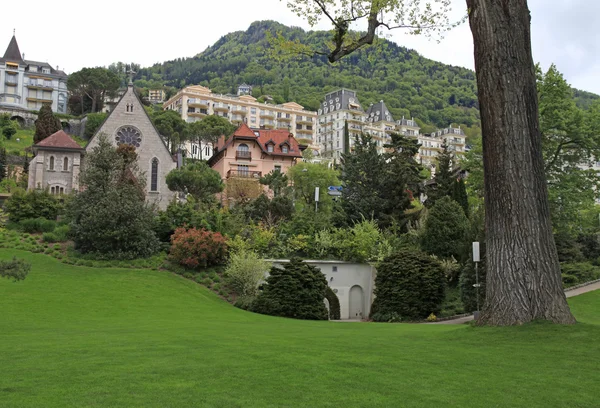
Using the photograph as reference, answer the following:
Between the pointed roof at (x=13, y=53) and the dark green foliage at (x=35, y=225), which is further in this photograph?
the pointed roof at (x=13, y=53)

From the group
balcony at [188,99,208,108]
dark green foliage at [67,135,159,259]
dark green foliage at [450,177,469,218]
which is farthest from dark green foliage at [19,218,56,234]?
balcony at [188,99,208,108]

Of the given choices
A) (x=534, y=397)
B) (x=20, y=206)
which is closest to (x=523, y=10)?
(x=534, y=397)

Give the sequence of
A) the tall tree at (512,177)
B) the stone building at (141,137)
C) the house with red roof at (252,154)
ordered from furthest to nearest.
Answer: the house with red roof at (252,154)
the stone building at (141,137)
the tall tree at (512,177)

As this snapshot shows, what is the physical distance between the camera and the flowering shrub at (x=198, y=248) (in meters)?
31.1

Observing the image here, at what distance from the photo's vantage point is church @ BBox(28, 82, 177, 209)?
5144cm

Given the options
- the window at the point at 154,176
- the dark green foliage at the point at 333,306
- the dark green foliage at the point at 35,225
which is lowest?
the dark green foliage at the point at 333,306

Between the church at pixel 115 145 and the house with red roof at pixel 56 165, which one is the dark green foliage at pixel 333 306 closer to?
the church at pixel 115 145

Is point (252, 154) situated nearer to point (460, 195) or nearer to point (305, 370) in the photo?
point (460, 195)

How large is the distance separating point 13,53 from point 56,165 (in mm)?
87932

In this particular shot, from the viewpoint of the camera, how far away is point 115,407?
5.80 m

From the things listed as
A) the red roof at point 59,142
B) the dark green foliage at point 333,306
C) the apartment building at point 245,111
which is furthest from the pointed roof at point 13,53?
the dark green foliage at point 333,306

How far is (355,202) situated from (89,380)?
34.5 meters

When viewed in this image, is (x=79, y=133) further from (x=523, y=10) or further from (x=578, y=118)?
(x=523, y=10)

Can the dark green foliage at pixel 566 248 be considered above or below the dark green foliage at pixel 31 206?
below
